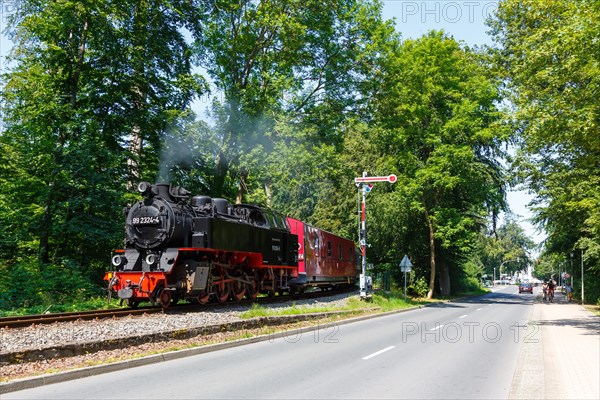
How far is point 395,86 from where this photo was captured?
97.8 ft

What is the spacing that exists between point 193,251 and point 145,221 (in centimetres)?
168

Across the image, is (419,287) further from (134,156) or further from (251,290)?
(134,156)

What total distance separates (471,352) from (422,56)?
1048 inches

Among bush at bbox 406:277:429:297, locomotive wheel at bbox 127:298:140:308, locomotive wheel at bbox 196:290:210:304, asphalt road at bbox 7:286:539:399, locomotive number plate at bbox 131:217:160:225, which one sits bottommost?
bush at bbox 406:277:429:297

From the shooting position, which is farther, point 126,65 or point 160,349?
point 126,65

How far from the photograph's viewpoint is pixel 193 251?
15.4m

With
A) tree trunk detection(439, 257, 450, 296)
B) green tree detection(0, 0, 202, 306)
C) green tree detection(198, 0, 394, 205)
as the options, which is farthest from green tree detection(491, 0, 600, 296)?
tree trunk detection(439, 257, 450, 296)

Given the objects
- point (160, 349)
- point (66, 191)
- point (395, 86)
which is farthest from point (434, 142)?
point (160, 349)

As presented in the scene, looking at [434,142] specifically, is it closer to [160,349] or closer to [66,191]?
[66,191]

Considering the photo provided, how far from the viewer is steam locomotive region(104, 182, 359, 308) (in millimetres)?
14664

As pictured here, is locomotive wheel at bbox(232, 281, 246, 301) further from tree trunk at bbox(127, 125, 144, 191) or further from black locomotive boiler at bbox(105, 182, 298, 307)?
tree trunk at bbox(127, 125, 144, 191)

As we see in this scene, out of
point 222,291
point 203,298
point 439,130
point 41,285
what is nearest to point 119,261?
point 203,298

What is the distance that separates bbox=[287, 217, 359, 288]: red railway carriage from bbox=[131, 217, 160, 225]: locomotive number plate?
29.4 ft

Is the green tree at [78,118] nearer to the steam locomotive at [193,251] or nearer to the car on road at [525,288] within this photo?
the steam locomotive at [193,251]
